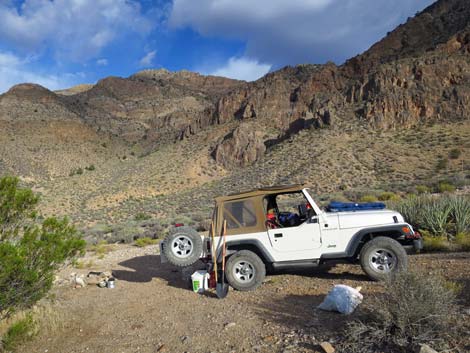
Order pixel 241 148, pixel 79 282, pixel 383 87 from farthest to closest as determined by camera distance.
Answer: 1. pixel 241 148
2. pixel 383 87
3. pixel 79 282

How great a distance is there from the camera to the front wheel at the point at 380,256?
6.20 metres

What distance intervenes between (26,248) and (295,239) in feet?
→ 14.5

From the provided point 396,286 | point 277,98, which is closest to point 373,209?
point 396,286

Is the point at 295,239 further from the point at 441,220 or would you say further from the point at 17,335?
the point at 441,220

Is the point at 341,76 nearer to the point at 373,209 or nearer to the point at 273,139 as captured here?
the point at 273,139

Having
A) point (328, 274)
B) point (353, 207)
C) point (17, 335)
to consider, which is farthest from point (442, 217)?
point (17, 335)

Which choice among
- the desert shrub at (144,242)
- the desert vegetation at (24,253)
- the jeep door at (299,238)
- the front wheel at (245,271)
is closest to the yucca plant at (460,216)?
the jeep door at (299,238)

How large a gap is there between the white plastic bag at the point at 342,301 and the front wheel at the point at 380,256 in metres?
1.41

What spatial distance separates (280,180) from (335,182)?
5957 mm

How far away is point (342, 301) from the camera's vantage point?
4.96 m

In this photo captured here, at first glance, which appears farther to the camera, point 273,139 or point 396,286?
point 273,139

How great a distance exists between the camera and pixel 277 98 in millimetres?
56969

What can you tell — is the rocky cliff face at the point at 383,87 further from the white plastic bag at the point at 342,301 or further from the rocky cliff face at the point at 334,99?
the white plastic bag at the point at 342,301

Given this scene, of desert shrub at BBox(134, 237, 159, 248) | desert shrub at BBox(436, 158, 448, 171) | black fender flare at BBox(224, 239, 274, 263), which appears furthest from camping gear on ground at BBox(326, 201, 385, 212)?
desert shrub at BBox(436, 158, 448, 171)
